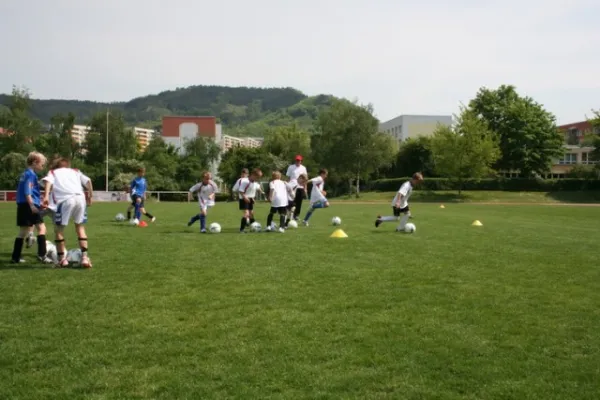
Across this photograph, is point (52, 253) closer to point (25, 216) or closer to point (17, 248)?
point (17, 248)

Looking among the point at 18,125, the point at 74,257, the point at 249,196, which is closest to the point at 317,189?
the point at 249,196

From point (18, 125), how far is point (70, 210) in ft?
234

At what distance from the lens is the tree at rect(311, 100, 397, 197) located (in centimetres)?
6266

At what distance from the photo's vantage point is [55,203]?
937 centimetres

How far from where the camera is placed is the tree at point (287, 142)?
88.1 meters

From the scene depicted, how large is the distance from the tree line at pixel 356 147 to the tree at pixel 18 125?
12 cm

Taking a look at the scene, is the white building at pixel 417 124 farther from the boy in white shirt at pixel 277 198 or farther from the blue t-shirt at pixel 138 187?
the boy in white shirt at pixel 277 198

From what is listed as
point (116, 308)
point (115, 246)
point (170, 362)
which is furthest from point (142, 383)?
point (115, 246)

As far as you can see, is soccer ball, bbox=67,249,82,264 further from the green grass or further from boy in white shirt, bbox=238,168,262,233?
the green grass

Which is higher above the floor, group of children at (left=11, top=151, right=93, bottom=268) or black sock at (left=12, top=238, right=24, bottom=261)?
group of children at (left=11, top=151, right=93, bottom=268)

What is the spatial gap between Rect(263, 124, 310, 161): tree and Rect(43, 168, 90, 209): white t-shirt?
245ft

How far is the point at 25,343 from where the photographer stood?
5.21m

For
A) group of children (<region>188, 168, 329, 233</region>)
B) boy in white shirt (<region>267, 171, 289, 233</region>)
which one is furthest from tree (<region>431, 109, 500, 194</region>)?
boy in white shirt (<region>267, 171, 289, 233</region>)

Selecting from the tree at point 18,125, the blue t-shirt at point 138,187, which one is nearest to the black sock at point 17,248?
the blue t-shirt at point 138,187
